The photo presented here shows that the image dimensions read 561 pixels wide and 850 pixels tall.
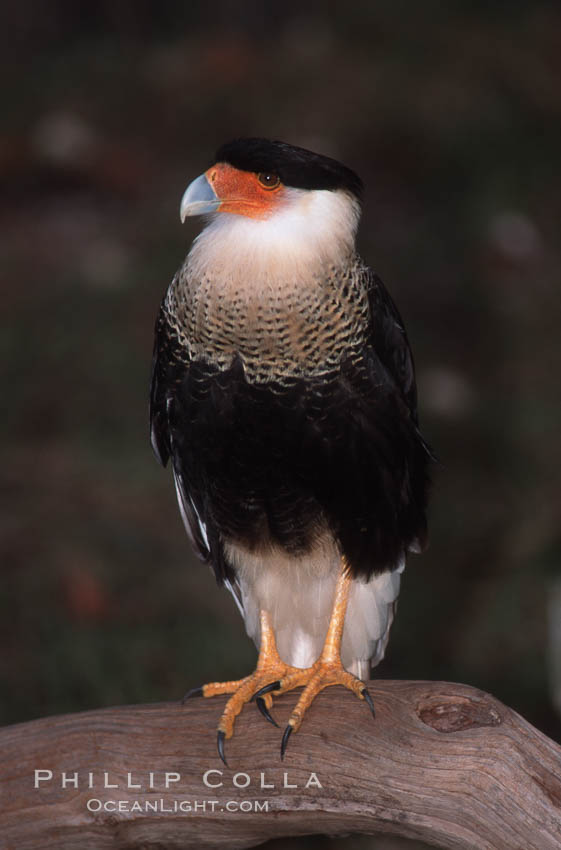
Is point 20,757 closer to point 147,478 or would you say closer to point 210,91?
point 147,478

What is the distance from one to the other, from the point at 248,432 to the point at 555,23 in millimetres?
6406

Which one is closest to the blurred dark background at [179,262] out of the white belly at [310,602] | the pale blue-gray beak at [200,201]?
the white belly at [310,602]

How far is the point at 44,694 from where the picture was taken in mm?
3887

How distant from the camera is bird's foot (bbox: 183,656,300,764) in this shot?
2.27m

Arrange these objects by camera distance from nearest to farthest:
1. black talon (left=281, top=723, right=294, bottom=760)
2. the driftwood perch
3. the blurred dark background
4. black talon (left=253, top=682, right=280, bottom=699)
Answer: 1. the driftwood perch
2. black talon (left=281, top=723, right=294, bottom=760)
3. black talon (left=253, top=682, right=280, bottom=699)
4. the blurred dark background

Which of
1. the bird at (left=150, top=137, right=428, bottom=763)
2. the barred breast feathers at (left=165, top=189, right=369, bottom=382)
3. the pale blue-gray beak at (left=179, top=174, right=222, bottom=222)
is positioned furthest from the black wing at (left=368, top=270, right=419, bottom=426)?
the pale blue-gray beak at (left=179, top=174, right=222, bottom=222)

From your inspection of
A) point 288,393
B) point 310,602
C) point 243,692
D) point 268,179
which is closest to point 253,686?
point 243,692

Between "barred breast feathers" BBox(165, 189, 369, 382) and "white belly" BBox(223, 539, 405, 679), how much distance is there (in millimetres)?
526

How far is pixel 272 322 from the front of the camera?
226 centimetres

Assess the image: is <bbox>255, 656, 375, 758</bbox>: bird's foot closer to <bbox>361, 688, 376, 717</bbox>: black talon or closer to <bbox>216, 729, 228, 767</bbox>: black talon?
<bbox>361, 688, 376, 717</bbox>: black talon

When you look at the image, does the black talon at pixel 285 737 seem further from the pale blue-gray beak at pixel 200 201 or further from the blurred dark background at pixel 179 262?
the blurred dark background at pixel 179 262

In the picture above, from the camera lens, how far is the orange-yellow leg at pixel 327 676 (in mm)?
2275

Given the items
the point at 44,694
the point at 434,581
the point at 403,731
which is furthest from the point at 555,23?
the point at 403,731

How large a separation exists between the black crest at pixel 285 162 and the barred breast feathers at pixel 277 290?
0.10 ft
